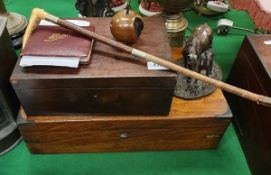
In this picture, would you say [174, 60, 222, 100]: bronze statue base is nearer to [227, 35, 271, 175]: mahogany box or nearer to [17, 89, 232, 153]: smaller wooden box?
[17, 89, 232, 153]: smaller wooden box

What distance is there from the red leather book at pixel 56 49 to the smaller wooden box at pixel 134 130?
30 cm

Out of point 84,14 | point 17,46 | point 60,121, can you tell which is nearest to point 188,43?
point 60,121

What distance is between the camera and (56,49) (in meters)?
1.11

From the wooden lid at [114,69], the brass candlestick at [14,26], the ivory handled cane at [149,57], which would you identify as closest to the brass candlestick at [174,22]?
the wooden lid at [114,69]

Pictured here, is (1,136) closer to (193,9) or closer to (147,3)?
(147,3)

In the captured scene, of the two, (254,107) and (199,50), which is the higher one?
(199,50)

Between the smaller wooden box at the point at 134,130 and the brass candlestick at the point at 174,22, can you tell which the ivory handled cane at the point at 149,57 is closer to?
the smaller wooden box at the point at 134,130

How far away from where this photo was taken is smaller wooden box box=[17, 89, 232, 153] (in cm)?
128

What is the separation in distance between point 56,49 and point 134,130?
0.51 m

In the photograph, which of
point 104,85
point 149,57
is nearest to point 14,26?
point 104,85

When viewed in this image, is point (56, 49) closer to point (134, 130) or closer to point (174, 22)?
point (134, 130)

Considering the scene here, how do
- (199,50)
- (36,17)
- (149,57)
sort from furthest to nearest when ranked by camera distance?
(199,50)
(36,17)
(149,57)

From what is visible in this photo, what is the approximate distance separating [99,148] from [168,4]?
930 mm

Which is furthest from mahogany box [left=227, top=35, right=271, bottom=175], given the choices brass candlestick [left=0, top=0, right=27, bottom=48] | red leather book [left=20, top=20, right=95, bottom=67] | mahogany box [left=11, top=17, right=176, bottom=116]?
brass candlestick [left=0, top=0, right=27, bottom=48]
